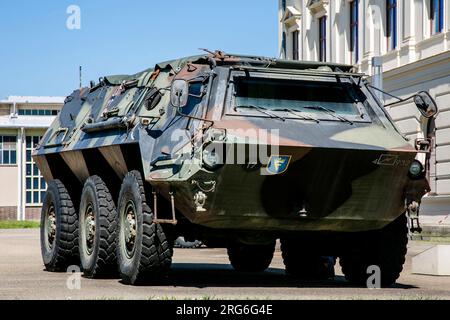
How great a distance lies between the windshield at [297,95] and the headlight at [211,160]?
90 cm

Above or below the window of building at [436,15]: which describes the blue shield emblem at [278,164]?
below

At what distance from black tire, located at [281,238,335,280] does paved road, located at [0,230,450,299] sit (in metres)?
0.22

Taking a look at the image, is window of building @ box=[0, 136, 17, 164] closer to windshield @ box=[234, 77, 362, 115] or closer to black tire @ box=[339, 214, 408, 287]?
black tire @ box=[339, 214, 408, 287]

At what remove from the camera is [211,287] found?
1262 centimetres

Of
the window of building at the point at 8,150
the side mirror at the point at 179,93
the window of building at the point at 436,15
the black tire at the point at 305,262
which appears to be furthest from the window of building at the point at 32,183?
the side mirror at the point at 179,93

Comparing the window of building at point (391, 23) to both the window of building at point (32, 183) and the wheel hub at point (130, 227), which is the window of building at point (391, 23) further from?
the window of building at point (32, 183)

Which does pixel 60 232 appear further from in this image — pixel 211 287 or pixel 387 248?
pixel 387 248

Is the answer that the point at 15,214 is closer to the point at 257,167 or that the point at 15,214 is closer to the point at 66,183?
the point at 66,183

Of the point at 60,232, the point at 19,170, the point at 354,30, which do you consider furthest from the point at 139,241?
the point at 19,170

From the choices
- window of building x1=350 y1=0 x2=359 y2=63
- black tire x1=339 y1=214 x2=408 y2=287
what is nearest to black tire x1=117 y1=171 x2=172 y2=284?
black tire x1=339 y1=214 x2=408 y2=287

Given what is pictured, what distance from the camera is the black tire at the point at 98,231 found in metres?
13.7

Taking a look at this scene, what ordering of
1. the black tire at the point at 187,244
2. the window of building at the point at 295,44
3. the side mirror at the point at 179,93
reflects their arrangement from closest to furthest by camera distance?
the side mirror at the point at 179,93
the black tire at the point at 187,244
the window of building at the point at 295,44

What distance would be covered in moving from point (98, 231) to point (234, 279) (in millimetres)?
1822

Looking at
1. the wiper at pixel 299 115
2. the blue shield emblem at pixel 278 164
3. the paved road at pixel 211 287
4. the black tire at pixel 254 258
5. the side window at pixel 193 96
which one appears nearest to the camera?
the paved road at pixel 211 287
